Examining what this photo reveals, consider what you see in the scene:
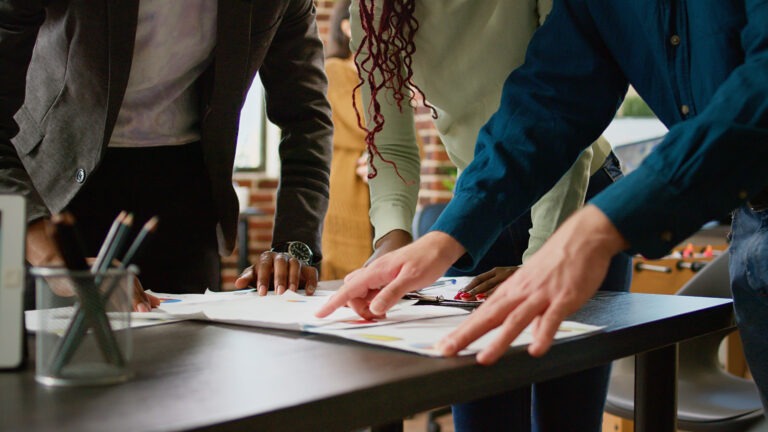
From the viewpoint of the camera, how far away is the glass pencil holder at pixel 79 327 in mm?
637

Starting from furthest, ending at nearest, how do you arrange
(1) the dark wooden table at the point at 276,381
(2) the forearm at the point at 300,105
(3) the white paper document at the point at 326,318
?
(2) the forearm at the point at 300,105, (3) the white paper document at the point at 326,318, (1) the dark wooden table at the point at 276,381

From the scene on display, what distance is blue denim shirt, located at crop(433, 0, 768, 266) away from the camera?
0.72 m

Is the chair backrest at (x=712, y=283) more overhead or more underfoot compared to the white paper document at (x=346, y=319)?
more underfoot

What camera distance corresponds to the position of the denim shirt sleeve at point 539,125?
0.98 metres

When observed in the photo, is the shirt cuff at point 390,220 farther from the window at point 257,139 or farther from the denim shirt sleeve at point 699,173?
the window at point 257,139

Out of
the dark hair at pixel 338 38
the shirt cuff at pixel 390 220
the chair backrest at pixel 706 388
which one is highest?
the dark hair at pixel 338 38

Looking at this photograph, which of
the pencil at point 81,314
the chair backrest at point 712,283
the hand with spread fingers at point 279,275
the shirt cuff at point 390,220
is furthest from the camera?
the chair backrest at point 712,283

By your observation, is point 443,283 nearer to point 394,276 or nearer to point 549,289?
point 394,276

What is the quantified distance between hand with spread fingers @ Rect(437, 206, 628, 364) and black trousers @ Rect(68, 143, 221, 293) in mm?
872

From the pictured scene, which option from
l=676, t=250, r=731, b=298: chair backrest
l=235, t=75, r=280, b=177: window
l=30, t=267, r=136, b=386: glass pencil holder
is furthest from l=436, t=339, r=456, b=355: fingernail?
l=235, t=75, r=280, b=177: window

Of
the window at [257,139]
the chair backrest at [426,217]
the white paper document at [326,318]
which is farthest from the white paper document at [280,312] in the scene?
the window at [257,139]

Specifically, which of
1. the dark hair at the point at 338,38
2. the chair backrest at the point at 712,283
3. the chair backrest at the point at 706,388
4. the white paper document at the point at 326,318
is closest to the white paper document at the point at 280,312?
the white paper document at the point at 326,318

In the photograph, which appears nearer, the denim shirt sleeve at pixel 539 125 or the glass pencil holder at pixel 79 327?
the glass pencil holder at pixel 79 327

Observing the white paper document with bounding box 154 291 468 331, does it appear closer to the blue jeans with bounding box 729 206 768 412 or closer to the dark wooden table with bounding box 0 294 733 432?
the dark wooden table with bounding box 0 294 733 432
